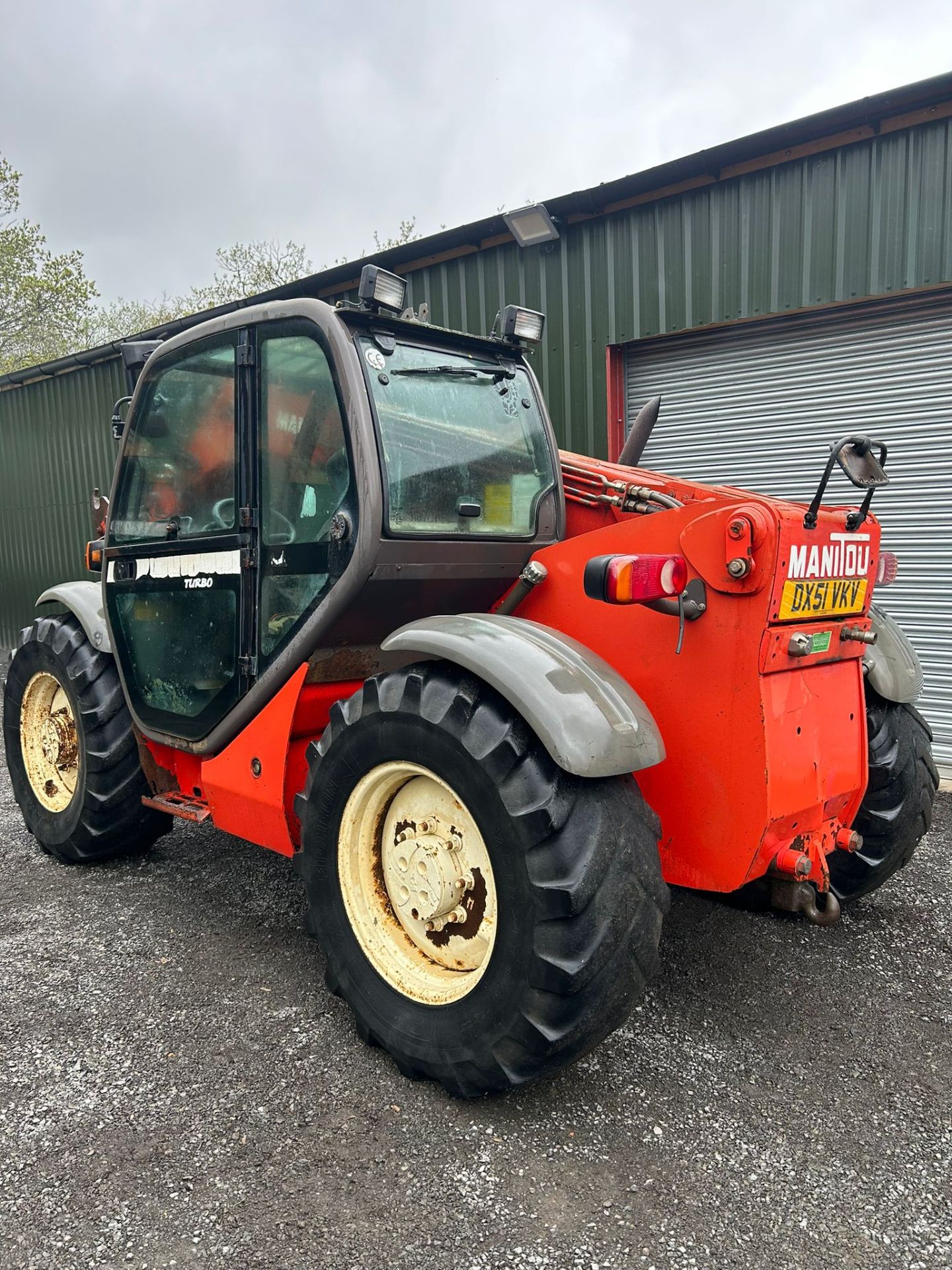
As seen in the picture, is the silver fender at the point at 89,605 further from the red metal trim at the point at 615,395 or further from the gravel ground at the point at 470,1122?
the red metal trim at the point at 615,395

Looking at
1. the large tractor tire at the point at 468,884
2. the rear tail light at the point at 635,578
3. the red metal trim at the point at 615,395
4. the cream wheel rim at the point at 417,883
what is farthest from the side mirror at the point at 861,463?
the red metal trim at the point at 615,395

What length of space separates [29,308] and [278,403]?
28.0 metres

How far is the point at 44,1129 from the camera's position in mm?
2338

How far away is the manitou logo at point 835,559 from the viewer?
7.87ft

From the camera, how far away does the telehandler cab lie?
2.25 m

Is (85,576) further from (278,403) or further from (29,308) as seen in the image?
(29,308)

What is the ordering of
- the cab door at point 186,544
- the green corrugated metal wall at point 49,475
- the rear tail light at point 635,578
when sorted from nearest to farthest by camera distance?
the rear tail light at point 635,578
the cab door at point 186,544
the green corrugated metal wall at point 49,475

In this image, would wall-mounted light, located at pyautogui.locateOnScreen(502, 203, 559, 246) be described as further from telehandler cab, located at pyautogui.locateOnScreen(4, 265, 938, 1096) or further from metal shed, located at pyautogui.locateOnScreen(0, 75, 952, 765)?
telehandler cab, located at pyautogui.locateOnScreen(4, 265, 938, 1096)

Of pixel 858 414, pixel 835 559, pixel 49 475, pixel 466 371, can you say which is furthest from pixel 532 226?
pixel 49 475

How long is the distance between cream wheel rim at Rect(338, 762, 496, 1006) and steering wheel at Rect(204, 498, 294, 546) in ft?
3.08

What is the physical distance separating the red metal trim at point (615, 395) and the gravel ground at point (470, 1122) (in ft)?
15.3

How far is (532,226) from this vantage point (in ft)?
23.6

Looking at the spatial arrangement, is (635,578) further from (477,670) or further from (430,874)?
(430,874)

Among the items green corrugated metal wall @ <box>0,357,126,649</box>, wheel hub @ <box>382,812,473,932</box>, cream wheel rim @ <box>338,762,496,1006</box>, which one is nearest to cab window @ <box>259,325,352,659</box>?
cream wheel rim @ <box>338,762,496,1006</box>
